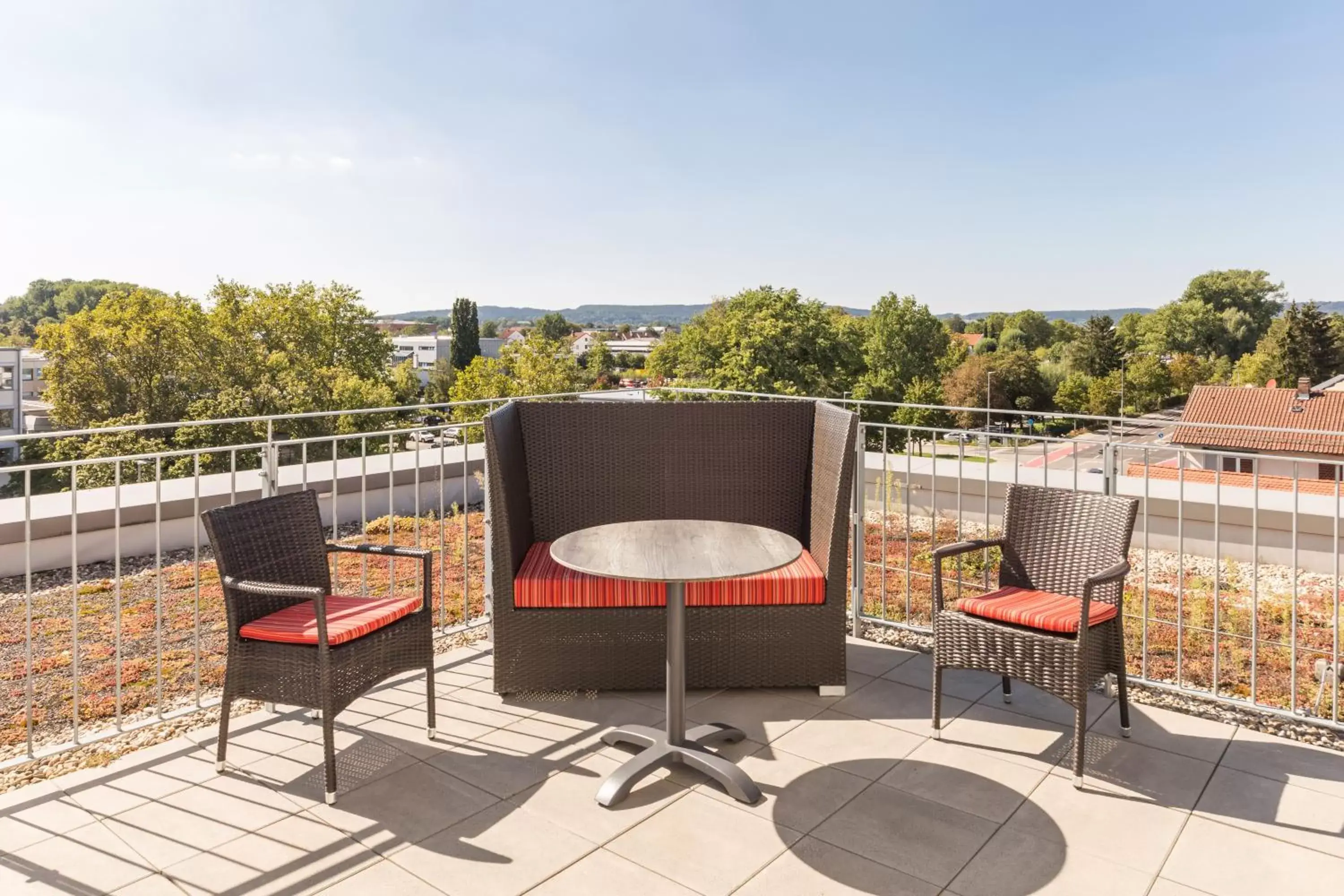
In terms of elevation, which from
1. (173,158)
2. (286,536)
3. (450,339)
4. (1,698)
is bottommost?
(1,698)

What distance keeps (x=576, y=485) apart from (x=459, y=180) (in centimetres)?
3324

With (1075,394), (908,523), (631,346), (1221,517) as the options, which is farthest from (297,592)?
(631,346)

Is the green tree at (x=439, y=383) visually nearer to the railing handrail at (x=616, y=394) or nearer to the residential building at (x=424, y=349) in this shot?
the residential building at (x=424, y=349)

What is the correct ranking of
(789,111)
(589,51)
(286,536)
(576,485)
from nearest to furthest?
(286,536) → (576,485) → (589,51) → (789,111)

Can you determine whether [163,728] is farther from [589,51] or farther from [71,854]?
[589,51]

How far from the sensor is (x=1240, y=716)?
295cm

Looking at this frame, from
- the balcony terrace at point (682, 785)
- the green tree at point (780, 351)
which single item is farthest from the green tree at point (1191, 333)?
the balcony terrace at point (682, 785)

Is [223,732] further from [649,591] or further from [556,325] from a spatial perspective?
[556,325]

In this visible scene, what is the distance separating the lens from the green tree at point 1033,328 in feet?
234

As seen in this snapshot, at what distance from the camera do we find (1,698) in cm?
397

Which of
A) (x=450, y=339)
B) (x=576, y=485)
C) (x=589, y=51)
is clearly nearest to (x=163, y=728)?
(x=576, y=485)

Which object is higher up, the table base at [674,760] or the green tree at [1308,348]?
the green tree at [1308,348]

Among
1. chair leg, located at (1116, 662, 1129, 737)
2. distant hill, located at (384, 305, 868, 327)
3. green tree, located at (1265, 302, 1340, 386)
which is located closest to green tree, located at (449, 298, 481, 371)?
distant hill, located at (384, 305, 868, 327)

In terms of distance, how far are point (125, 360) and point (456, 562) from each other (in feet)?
95.9
